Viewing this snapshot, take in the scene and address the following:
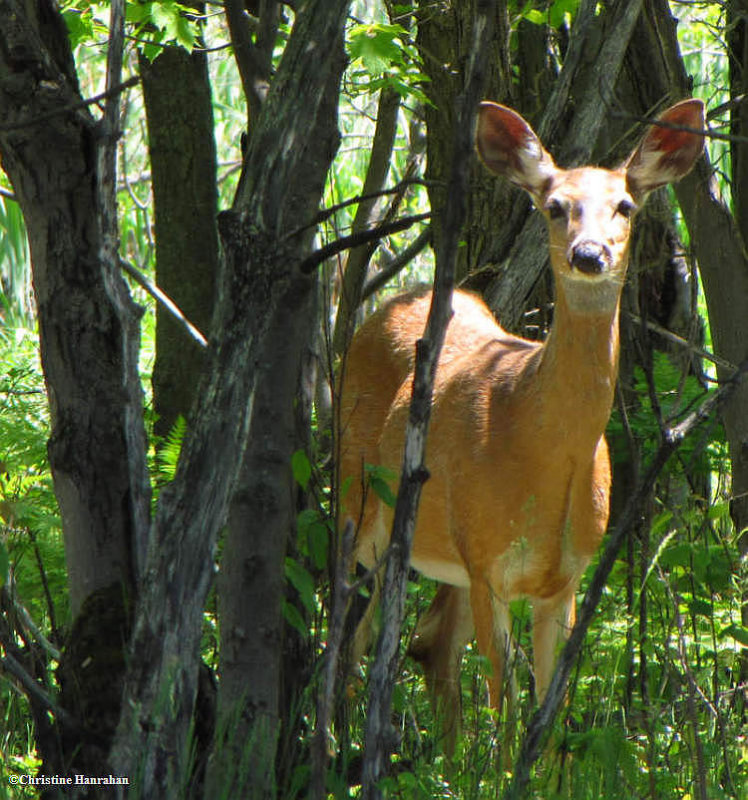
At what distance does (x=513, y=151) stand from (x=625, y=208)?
60 cm

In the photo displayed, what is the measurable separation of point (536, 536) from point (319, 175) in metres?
2.04

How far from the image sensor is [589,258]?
4.29 m

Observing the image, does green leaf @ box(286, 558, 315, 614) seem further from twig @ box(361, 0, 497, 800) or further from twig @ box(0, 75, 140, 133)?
twig @ box(0, 75, 140, 133)

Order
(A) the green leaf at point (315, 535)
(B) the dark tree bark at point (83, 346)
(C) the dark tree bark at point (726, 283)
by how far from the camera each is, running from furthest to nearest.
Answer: (C) the dark tree bark at point (726, 283)
(A) the green leaf at point (315, 535)
(B) the dark tree bark at point (83, 346)

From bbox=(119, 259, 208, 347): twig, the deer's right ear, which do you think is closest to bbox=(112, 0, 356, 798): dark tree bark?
bbox=(119, 259, 208, 347): twig

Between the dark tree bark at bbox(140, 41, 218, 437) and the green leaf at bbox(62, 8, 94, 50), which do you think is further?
the dark tree bark at bbox(140, 41, 218, 437)

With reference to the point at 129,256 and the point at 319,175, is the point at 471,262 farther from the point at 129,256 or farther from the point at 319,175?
the point at 129,256

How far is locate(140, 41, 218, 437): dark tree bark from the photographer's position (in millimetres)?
6906

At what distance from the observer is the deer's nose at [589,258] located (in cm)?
429

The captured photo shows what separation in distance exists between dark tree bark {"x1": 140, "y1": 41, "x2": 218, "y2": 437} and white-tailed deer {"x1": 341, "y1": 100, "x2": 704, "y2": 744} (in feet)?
5.69

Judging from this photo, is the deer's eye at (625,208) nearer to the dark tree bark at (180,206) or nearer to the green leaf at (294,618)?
the green leaf at (294,618)

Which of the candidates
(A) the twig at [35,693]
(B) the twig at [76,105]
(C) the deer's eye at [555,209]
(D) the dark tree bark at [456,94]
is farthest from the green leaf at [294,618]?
(D) the dark tree bark at [456,94]

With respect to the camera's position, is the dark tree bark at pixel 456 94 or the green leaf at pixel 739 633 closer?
the green leaf at pixel 739 633

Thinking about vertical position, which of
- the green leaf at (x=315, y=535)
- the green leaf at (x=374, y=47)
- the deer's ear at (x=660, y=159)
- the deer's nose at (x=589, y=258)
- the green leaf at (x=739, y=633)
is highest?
the green leaf at (x=374, y=47)
